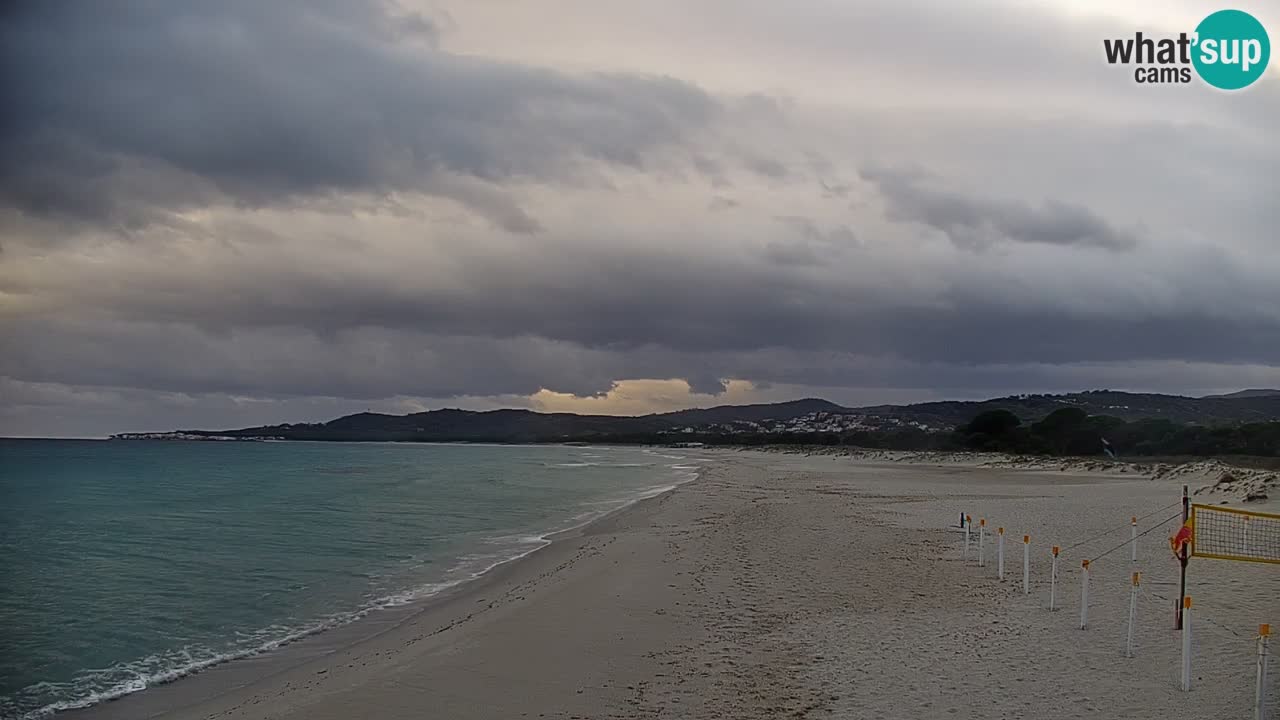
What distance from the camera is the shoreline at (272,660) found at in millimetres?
10703

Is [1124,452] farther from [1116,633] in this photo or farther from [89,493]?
[89,493]

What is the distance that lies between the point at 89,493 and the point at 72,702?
4897cm

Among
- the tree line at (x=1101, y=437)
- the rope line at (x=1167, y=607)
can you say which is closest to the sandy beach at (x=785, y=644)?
the rope line at (x=1167, y=607)

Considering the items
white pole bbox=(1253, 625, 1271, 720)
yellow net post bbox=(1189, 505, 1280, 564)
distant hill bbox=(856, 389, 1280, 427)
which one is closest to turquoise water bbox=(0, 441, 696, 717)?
white pole bbox=(1253, 625, 1271, 720)

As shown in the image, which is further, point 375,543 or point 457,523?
point 457,523

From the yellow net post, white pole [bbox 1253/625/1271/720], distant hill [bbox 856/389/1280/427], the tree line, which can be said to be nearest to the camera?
white pole [bbox 1253/625/1271/720]

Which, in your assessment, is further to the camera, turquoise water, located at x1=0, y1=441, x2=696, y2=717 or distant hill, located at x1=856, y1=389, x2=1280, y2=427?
distant hill, located at x1=856, y1=389, x2=1280, y2=427

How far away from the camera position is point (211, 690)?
11367mm

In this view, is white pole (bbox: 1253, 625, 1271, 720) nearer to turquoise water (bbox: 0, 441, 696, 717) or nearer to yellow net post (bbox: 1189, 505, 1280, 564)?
yellow net post (bbox: 1189, 505, 1280, 564)

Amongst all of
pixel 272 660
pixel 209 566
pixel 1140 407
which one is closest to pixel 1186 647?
pixel 272 660

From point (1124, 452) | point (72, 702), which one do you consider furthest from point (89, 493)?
point (1124, 452)

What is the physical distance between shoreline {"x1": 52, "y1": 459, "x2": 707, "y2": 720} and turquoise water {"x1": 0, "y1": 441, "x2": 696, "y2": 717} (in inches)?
8.1

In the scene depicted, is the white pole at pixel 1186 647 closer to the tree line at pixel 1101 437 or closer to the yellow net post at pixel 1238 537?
the yellow net post at pixel 1238 537

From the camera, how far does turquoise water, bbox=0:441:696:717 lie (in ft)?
42.8
